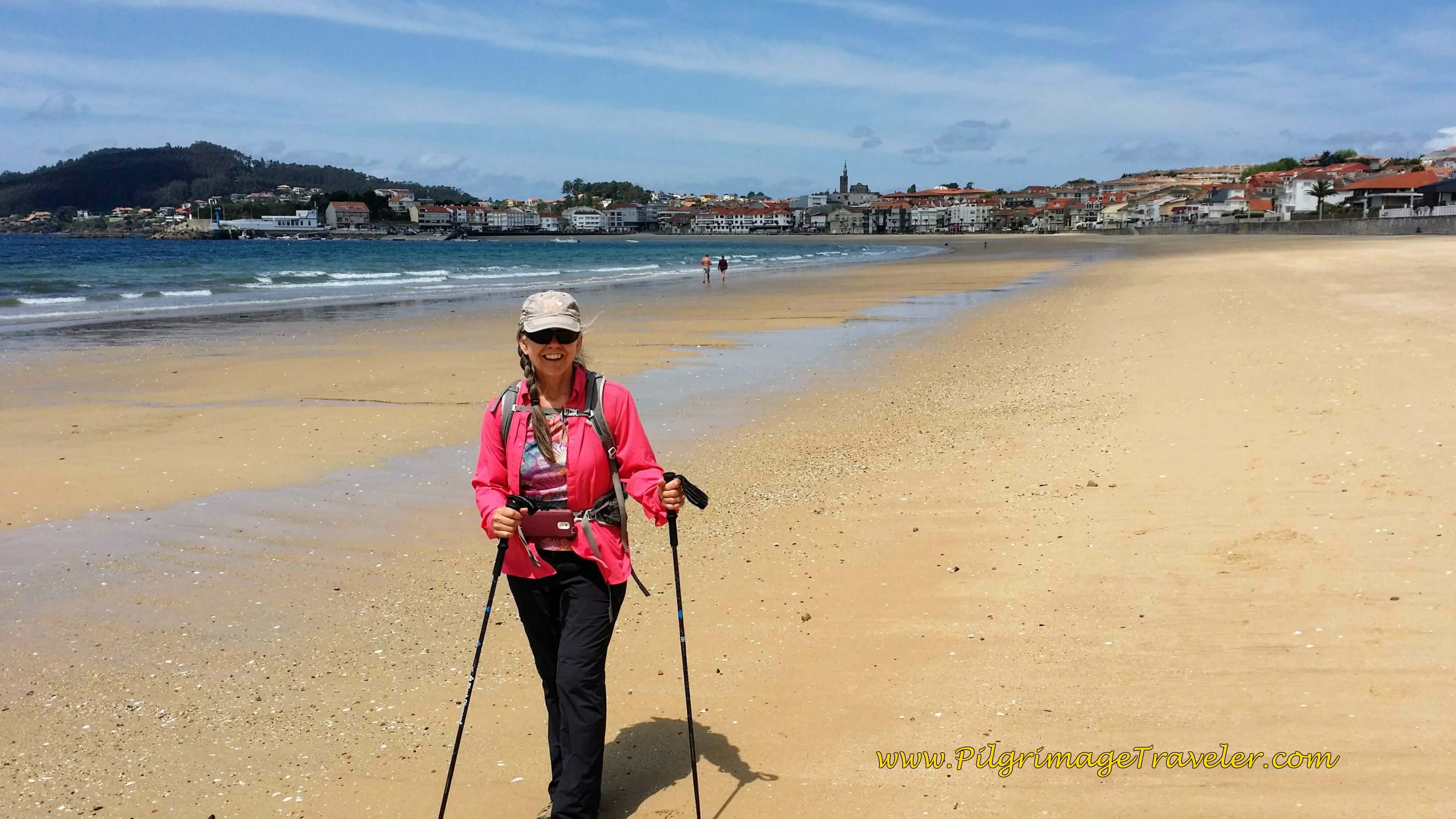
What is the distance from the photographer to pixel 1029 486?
23.4 ft

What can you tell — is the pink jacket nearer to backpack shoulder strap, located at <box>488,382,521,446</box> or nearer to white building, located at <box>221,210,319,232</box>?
backpack shoulder strap, located at <box>488,382,521,446</box>

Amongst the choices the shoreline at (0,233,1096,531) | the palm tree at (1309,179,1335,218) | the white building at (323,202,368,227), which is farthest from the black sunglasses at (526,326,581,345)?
the white building at (323,202,368,227)

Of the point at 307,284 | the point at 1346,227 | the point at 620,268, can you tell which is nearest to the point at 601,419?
the point at 307,284

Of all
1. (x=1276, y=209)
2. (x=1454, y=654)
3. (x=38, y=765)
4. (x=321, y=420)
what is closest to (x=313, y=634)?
(x=38, y=765)

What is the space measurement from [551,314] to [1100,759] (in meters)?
2.51

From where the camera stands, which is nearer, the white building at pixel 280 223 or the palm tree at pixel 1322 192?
the palm tree at pixel 1322 192

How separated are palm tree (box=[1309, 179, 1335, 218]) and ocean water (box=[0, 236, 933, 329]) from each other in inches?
1707

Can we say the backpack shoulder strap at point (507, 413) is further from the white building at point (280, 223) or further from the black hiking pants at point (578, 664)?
the white building at point (280, 223)

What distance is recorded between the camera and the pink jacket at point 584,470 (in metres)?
3.32

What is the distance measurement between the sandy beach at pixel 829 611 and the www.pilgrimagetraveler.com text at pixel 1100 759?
0.03m

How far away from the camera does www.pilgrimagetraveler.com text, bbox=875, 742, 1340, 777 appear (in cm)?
360

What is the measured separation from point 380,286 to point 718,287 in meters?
13.4

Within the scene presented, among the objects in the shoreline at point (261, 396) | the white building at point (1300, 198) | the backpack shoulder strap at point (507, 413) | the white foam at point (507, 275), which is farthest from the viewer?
the white building at point (1300, 198)

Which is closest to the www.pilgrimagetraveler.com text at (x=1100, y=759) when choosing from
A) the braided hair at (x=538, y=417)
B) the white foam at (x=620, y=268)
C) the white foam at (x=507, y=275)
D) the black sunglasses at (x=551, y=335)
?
the braided hair at (x=538, y=417)
